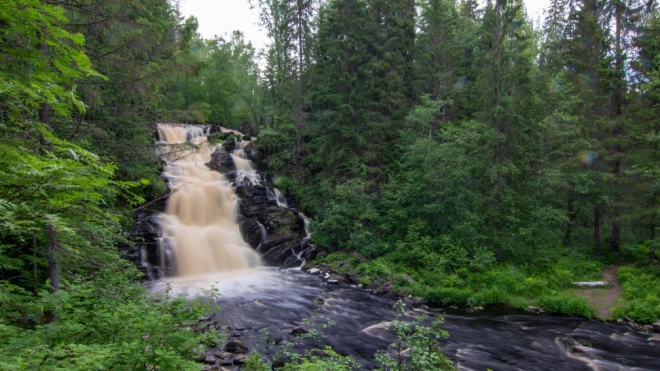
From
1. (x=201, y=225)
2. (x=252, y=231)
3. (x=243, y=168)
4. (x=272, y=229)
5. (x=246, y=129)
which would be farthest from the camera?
(x=246, y=129)

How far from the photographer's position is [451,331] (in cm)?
1177

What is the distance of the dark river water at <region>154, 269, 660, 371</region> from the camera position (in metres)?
9.84

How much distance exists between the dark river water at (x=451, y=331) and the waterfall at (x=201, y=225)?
6.15ft

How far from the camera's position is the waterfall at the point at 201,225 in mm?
17094

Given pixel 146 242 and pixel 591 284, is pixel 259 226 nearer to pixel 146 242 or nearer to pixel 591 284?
pixel 146 242

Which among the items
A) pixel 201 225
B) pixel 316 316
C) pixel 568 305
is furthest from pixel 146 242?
pixel 568 305

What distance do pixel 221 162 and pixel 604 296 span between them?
21526mm

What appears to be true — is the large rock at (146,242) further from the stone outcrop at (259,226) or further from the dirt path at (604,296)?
the dirt path at (604,296)

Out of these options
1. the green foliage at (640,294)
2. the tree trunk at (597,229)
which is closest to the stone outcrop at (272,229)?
the green foliage at (640,294)

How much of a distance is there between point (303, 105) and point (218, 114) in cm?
1629

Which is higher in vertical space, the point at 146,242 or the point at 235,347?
the point at 146,242

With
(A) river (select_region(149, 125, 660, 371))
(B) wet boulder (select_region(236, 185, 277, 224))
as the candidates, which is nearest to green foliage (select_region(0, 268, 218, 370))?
(A) river (select_region(149, 125, 660, 371))

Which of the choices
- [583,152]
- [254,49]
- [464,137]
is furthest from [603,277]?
[254,49]

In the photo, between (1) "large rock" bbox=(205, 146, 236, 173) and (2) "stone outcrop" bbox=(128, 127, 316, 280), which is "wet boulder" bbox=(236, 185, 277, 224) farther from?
(1) "large rock" bbox=(205, 146, 236, 173)
